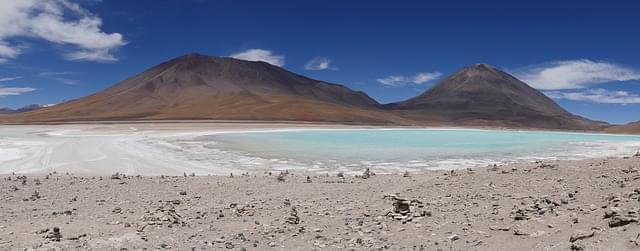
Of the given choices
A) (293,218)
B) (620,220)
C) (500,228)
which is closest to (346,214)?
(293,218)

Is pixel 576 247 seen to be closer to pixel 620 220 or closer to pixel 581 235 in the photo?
pixel 581 235

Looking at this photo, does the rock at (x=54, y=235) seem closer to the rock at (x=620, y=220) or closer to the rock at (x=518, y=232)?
the rock at (x=518, y=232)

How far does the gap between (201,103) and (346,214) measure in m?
134

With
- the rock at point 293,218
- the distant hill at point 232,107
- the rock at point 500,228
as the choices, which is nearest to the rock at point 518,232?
the rock at point 500,228

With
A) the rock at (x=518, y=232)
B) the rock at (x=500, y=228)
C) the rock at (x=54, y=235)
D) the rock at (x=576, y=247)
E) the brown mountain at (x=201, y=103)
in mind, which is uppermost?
the brown mountain at (x=201, y=103)

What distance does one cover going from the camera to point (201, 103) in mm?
136500

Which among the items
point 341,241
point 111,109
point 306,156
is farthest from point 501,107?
point 341,241

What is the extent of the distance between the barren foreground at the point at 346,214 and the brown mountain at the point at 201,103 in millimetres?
93698

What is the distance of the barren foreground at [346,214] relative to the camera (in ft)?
18.4

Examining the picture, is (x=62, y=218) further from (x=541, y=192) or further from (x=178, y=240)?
(x=541, y=192)

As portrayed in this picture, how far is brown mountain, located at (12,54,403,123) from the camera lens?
11406cm

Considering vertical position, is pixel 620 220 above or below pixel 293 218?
above

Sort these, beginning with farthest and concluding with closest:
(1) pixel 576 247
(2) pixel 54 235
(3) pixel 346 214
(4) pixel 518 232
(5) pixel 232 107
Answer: (5) pixel 232 107 → (3) pixel 346 214 → (2) pixel 54 235 → (4) pixel 518 232 → (1) pixel 576 247

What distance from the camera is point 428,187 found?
29.5ft
